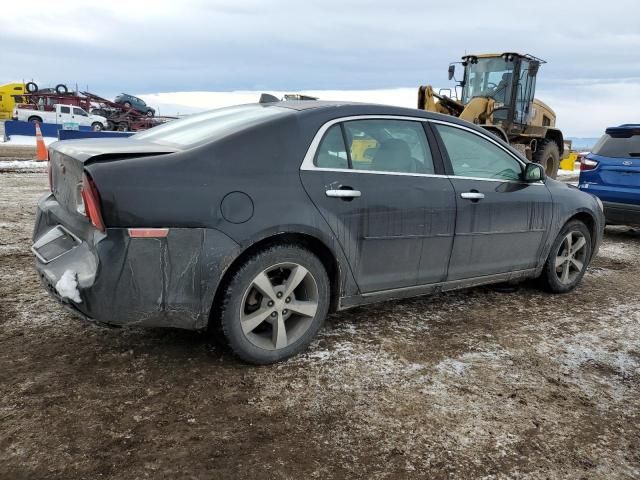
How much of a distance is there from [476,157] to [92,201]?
272 cm

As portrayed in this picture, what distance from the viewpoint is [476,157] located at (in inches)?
155

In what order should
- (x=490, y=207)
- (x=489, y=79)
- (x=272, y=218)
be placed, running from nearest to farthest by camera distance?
(x=272, y=218) < (x=490, y=207) < (x=489, y=79)

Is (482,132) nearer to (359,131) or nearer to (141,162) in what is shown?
(359,131)

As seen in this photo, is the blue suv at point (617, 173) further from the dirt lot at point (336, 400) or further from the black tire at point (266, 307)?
the black tire at point (266, 307)

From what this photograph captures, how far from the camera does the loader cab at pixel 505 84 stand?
12438 millimetres

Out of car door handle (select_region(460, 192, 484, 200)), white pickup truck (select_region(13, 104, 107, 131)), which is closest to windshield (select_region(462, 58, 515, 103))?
car door handle (select_region(460, 192, 484, 200))

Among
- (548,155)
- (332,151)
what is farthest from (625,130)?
(548,155)

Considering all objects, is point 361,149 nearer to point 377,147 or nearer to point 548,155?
point 377,147

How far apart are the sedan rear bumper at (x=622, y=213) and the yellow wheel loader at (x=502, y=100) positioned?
504cm

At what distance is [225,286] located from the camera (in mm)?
2830

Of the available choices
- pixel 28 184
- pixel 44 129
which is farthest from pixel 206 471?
pixel 44 129

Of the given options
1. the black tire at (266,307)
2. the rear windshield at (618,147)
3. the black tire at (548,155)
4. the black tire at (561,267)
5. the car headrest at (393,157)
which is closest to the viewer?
the black tire at (266,307)

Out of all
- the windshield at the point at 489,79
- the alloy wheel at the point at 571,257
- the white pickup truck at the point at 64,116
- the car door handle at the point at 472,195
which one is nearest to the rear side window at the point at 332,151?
the car door handle at the point at 472,195

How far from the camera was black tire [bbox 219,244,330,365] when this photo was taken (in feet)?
9.24
